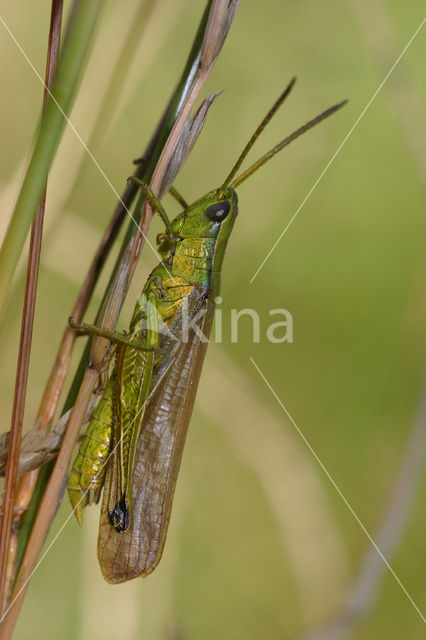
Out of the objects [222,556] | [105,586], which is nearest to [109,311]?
[105,586]

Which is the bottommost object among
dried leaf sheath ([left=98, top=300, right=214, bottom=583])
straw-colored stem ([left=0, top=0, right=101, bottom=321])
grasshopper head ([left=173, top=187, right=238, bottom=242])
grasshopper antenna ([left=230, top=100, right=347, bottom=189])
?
dried leaf sheath ([left=98, top=300, right=214, bottom=583])

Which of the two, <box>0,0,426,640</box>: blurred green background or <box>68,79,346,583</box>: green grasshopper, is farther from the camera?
<box>0,0,426,640</box>: blurred green background

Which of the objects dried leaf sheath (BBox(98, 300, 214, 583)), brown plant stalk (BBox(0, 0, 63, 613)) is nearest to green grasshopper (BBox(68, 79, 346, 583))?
dried leaf sheath (BBox(98, 300, 214, 583))

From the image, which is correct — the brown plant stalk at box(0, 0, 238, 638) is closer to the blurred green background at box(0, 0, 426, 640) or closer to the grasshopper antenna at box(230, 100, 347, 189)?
the grasshopper antenna at box(230, 100, 347, 189)

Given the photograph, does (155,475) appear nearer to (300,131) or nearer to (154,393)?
(154,393)

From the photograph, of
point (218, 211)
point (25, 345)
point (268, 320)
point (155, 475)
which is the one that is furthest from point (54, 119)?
point (268, 320)

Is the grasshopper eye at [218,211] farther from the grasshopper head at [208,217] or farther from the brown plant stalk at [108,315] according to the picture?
the brown plant stalk at [108,315]

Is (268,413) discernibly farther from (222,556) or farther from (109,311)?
(109,311)
